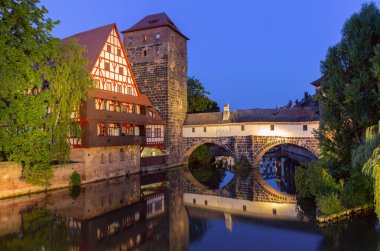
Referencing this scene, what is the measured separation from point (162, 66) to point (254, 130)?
33.8 feet

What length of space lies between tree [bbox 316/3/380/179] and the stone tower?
1777 cm

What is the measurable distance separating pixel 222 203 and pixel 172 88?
54.6 feet

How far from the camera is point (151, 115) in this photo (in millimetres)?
29516

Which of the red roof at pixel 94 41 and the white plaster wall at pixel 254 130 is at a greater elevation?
the red roof at pixel 94 41

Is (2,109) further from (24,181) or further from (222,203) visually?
(222,203)

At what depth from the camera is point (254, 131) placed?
30.1 m

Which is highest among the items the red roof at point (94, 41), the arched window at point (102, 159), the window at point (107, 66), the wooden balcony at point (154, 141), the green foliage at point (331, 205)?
the red roof at point (94, 41)

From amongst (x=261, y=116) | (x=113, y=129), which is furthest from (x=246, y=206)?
(x=261, y=116)

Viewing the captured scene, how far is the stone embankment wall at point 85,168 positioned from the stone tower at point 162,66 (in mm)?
5664

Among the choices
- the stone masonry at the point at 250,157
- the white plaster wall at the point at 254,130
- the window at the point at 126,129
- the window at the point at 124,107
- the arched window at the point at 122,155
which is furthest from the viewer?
the white plaster wall at the point at 254,130

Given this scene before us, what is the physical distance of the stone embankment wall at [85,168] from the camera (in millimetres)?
17359

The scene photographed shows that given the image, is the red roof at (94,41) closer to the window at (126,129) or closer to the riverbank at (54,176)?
the window at (126,129)

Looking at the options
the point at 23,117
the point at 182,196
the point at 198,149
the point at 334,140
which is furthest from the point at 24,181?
the point at 198,149

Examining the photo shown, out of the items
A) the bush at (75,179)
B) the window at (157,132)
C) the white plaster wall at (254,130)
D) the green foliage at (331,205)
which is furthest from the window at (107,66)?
the green foliage at (331,205)
